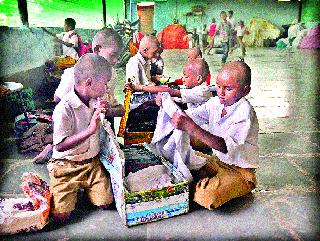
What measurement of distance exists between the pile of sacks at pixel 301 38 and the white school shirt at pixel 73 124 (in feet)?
43.0

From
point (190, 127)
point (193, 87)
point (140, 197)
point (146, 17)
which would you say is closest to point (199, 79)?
point (193, 87)

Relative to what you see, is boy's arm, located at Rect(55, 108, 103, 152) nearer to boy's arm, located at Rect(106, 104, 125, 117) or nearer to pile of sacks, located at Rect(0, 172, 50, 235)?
pile of sacks, located at Rect(0, 172, 50, 235)

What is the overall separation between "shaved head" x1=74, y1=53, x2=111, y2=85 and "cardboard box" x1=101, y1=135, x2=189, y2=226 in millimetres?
416

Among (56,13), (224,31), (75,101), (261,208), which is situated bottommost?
(261,208)

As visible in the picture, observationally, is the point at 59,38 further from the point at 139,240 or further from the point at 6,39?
the point at 139,240

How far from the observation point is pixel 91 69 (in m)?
2.19

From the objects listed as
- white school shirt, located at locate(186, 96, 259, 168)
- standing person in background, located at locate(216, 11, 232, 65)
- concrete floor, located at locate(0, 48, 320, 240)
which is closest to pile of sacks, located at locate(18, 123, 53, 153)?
concrete floor, located at locate(0, 48, 320, 240)

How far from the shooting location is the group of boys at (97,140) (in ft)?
7.04

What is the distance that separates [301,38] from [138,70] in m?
12.7

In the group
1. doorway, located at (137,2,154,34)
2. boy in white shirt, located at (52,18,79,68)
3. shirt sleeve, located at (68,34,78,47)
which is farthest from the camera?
doorway, located at (137,2,154,34)

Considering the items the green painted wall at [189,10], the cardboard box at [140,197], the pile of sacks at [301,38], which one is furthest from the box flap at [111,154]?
the pile of sacks at [301,38]

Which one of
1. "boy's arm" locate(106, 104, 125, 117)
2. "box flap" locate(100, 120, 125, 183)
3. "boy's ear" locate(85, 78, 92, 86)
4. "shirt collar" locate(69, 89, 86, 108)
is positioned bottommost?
"box flap" locate(100, 120, 125, 183)

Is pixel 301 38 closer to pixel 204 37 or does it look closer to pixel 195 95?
pixel 204 37

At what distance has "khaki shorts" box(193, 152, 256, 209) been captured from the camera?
2271 mm
